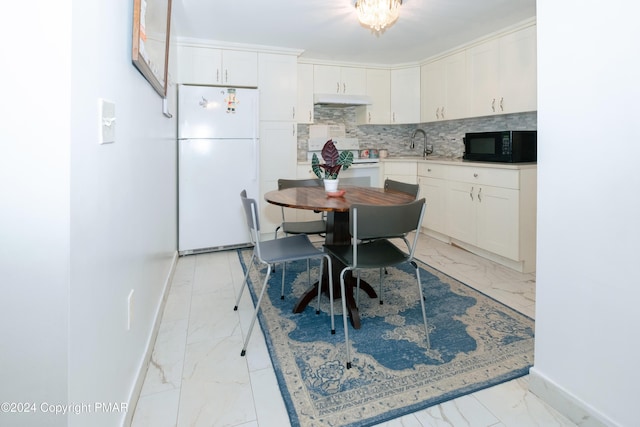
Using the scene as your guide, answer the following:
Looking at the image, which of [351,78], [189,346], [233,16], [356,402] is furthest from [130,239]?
[351,78]

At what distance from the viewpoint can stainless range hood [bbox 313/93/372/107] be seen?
442 cm

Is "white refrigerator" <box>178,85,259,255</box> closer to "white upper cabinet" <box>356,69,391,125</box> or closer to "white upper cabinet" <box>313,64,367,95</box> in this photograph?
"white upper cabinet" <box>313,64,367,95</box>

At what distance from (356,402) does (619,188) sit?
49.3 inches

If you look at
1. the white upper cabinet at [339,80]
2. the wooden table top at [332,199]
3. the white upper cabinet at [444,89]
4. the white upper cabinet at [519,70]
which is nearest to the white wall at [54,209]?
the wooden table top at [332,199]

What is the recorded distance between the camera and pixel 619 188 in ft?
3.73

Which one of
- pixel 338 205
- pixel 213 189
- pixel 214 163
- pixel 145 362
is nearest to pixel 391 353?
pixel 338 205

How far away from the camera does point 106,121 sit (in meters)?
1.05

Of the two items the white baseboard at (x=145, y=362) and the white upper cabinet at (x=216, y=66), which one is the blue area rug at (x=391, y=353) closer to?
the white baseboard at (x=145, y=362)

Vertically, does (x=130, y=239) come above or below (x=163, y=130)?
below

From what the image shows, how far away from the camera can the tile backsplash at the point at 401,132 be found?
4281mm

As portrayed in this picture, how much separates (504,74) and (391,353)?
304 centimetres

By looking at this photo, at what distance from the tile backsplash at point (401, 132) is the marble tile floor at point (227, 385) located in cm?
A: 232

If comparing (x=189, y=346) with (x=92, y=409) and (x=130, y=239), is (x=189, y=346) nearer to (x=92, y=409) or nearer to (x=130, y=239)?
(x=130, y=239)

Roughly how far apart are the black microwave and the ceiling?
1.05m
